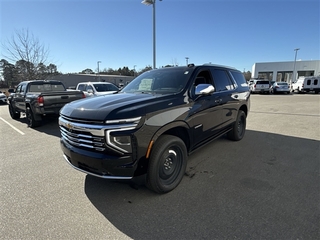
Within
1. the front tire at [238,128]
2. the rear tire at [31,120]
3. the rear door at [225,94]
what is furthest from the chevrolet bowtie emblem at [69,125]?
the rear tire at [31,120]

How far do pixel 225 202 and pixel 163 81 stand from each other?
234cm

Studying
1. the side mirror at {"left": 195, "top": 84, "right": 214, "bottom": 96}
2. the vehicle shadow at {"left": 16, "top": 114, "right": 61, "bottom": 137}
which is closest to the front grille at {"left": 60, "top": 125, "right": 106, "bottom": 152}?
the side mirror at {"left": 195, "top": 84, "right": 214, "bottom": 96}

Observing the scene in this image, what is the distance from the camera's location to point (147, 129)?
242 centimetres

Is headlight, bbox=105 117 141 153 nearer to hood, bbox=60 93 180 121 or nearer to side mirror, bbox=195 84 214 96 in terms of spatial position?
hood, bbox=60 93 180 121

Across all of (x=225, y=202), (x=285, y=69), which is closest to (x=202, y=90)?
(x=225, y=202)

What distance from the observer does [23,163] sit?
4121 mm

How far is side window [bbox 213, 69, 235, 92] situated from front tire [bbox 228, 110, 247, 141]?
40.1 inches

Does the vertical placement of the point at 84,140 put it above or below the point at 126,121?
below

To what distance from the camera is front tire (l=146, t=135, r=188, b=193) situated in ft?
8.40

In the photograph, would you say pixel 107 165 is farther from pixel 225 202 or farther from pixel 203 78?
pixel 203 78

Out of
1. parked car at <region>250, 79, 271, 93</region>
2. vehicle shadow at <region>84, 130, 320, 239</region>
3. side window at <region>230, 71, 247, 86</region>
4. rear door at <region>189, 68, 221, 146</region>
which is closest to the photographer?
vehicle shadow at <region>84, 130, 320, 239</region>

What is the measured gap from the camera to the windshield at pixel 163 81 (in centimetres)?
329

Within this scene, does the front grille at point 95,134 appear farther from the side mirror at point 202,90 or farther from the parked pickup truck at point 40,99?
the parked pickup truck at point 40,99

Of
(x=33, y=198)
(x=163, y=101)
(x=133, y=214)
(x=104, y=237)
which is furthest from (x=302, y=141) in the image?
(x=33, y=198)
